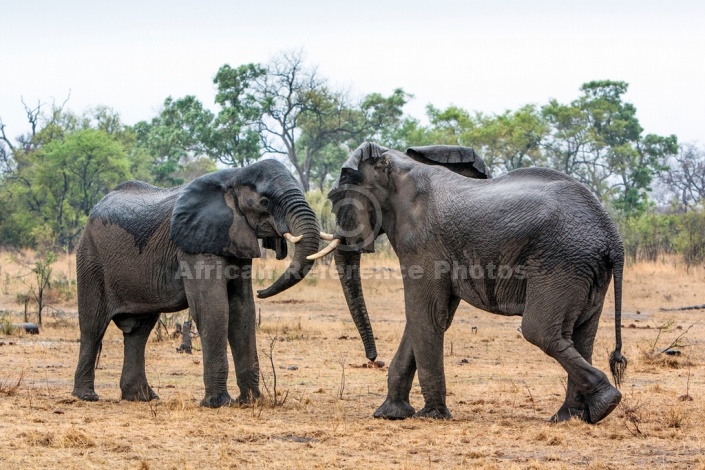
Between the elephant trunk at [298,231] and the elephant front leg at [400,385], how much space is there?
0.98 metres

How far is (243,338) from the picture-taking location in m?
9.53

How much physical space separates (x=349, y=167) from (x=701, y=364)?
17.6 ft

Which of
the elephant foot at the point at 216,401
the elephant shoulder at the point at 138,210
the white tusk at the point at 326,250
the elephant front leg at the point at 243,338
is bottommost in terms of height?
the elephant foot at the point at 216,401

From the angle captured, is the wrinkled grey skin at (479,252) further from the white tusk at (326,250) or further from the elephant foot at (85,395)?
the elephant foot at (85,395)

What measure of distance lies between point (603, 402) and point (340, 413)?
83.9 inches

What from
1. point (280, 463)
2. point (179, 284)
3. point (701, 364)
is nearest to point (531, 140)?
point (701, 364)

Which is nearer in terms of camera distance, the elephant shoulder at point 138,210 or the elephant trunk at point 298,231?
the elephant trunk at point 298,231

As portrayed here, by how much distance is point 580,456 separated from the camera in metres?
7.00

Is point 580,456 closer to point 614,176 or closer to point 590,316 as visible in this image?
→ point 590,316

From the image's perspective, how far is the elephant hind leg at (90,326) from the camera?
1003cm

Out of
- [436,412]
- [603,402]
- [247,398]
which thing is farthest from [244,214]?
[603,402]

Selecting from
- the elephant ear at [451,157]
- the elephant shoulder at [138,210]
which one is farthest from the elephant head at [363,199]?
the elephant shoulder at [138,210]

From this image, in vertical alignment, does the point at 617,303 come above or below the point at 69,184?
below

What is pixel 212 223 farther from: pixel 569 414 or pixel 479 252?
pixel 569 414
